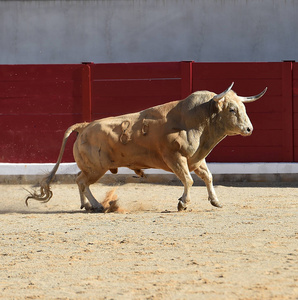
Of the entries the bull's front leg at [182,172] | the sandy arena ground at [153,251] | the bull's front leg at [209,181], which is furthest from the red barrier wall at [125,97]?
the bull's front leg at [182,172]

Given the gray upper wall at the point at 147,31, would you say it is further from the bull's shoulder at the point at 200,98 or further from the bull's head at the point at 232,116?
the bull's head at the point at 232,116

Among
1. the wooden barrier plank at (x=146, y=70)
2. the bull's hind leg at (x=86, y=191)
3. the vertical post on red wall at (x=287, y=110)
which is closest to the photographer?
the bull's hind leg at (x=86, y=191)

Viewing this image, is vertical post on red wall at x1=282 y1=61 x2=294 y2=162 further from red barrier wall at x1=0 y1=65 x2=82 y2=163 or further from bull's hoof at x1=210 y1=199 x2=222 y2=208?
bull's hoof at x1=210 y1=199 x2=222 y2=208

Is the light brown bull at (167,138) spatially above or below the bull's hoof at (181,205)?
above

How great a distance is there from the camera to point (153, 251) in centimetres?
539

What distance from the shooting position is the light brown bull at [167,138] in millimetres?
7613

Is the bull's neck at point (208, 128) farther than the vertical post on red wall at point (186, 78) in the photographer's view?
No

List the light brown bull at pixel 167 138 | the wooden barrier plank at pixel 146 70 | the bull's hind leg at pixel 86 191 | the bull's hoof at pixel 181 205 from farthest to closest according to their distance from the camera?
the wooden barrier plank at pixel 146 70, the bull's hind leg at pixel 86 191, the light brown bull at pixel 167 138, the bull's hoof at pixel 181 205

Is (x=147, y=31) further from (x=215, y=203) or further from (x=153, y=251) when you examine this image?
(x=153, y=251)

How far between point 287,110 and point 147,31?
121 inches

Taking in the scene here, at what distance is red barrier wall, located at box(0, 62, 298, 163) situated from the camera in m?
10.7

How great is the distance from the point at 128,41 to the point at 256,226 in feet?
23.0

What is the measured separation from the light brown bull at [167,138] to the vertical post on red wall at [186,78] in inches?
113

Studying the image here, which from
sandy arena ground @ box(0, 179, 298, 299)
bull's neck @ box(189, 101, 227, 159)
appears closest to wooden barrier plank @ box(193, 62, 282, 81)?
sandy arena ground @ box(0, 179, 298, 299)
